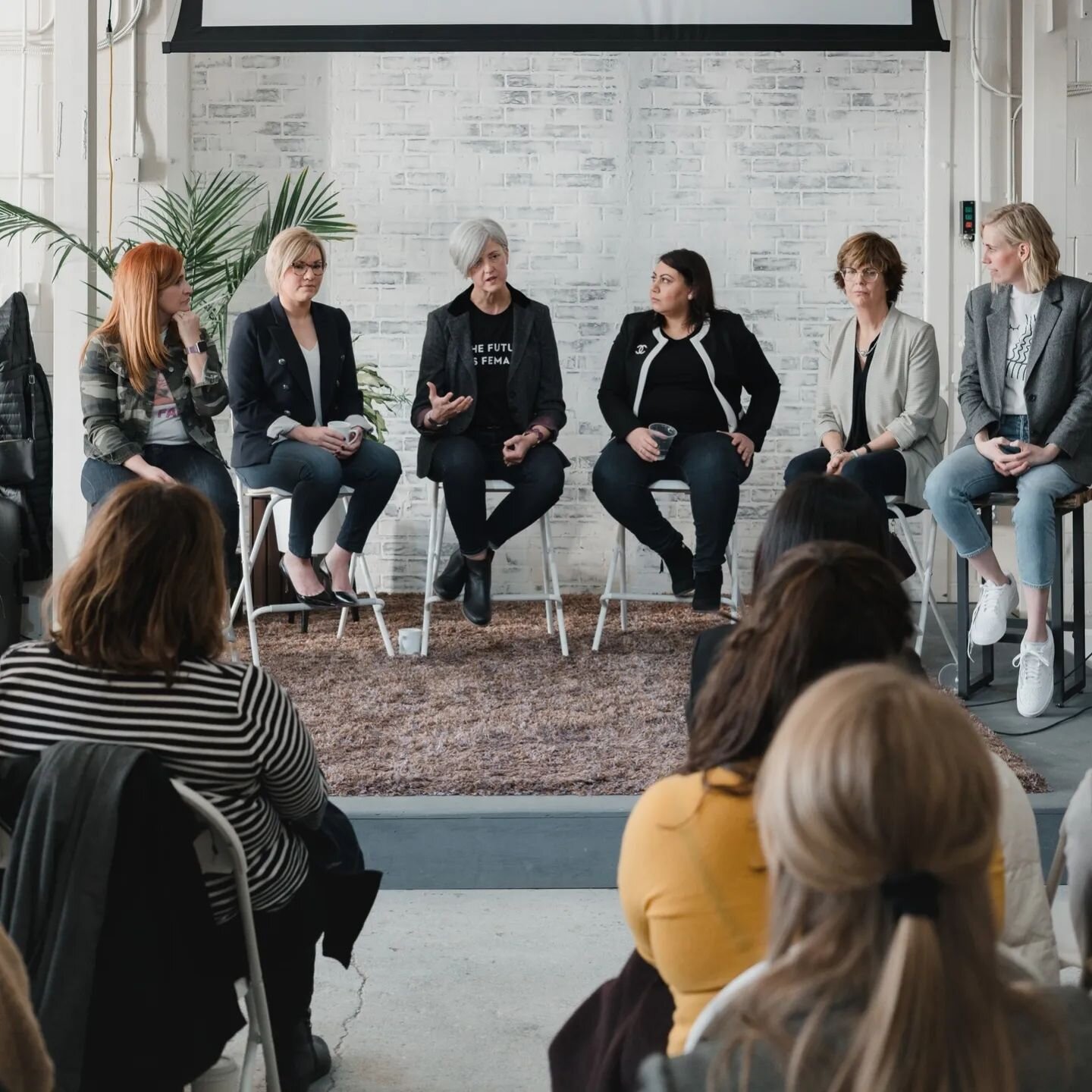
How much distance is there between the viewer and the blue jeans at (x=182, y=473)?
407 cm

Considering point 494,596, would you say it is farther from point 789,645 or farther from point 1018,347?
point 789,645

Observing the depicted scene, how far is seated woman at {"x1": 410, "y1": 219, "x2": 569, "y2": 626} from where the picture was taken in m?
4.44

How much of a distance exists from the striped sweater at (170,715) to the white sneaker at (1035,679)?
2591mm

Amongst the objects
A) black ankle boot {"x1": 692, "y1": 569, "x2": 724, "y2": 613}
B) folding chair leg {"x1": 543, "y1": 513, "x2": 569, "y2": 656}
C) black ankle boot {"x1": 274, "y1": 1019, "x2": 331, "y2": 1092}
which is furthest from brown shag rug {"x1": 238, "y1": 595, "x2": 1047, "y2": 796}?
black ankle boot {"x1": 274, "y1": 1019, "x2": 331, "y2": 1092}

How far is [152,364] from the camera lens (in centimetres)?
411

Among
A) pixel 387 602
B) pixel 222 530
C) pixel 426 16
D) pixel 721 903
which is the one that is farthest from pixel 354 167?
pixel 721 903

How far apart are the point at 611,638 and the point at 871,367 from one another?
120 centimetres

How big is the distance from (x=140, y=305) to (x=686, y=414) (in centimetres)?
167

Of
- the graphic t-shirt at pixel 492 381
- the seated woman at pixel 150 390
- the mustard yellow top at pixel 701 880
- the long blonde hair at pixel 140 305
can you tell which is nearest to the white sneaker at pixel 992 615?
the graphic t-shirt at pixel 492 381

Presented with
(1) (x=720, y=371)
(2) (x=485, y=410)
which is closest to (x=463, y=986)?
(2) (x=485, y=410)

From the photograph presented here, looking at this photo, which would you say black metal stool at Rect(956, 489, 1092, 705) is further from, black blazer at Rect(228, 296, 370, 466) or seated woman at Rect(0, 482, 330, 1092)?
seated woman at Rect(0, 482, 330, 1092)

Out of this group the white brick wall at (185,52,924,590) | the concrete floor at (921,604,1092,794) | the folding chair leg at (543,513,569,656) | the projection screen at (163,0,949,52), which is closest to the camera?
the concrete floor at (921,604,1092,794)

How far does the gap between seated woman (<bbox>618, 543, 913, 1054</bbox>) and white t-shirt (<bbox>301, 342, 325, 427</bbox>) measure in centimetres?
318

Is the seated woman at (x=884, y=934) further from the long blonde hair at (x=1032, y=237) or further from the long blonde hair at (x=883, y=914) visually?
the long blonde hair at (x=1032, y=237)
